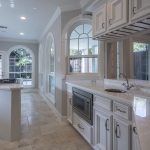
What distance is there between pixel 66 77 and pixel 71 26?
124 cm

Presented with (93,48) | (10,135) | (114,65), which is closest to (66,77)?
(93,48)

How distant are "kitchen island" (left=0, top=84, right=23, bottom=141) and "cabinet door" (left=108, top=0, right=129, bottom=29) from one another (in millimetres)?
1833

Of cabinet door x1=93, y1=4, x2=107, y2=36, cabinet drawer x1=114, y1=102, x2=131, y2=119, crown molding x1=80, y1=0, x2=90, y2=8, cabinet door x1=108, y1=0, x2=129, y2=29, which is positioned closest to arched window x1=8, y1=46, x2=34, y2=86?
crown molding x1=80, y1=0, x2=90, y2=8

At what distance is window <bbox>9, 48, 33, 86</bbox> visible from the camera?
680 centimetres

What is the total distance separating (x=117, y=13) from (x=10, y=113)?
7.64ft

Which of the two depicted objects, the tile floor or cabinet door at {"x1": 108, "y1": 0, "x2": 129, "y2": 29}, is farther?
the tile floor

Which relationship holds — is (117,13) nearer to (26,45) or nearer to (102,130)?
(102,130)

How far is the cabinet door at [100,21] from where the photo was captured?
82.5 inches

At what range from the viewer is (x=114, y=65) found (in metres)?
2.77

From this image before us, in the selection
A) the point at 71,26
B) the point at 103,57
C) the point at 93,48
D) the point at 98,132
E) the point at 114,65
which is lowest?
the point at 98,132

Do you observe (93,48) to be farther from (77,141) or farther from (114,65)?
(77,141)

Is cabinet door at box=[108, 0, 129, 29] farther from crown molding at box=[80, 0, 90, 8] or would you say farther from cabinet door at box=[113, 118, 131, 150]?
cabinet door at box=[113, 118, 131, 150]

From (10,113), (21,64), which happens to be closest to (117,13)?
(10,113)

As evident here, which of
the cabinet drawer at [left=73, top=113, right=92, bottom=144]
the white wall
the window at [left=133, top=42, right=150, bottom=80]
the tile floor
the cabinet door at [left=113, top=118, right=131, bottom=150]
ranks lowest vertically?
the tile floor
